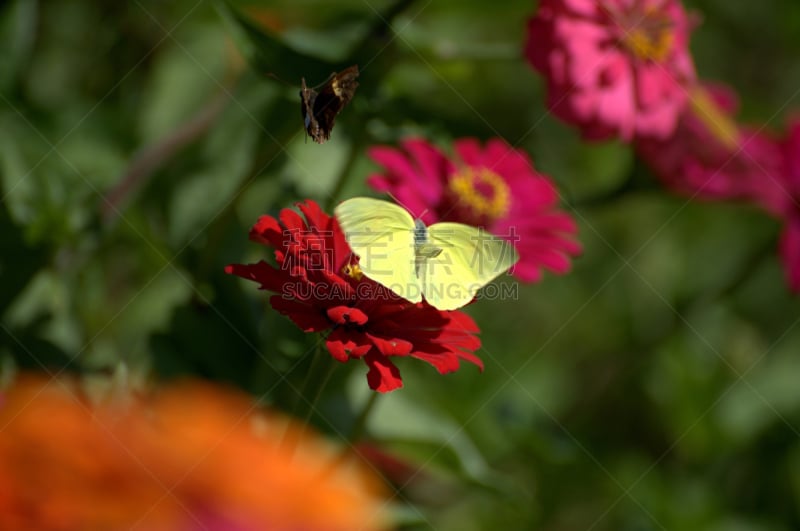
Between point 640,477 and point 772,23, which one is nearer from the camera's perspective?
point 640,477

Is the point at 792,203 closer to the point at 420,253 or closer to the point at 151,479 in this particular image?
the point at 420,253

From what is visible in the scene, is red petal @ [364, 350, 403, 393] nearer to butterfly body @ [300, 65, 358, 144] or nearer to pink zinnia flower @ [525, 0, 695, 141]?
butterfly body @ [300, 65, 358, 144]

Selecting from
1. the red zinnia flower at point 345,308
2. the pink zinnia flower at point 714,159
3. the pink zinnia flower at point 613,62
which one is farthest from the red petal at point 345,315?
the pink zinnia flower at point 714,159

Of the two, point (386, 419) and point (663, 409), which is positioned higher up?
point (386, 419)

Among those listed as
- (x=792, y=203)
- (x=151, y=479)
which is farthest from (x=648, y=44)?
(x=151, y=479)

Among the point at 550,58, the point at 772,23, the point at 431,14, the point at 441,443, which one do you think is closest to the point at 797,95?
the point at 772,23

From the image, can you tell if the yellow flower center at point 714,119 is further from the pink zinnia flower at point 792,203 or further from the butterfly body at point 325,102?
the butterfly body at point 325,102

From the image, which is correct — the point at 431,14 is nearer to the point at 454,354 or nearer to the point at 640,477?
the point at 640,477
